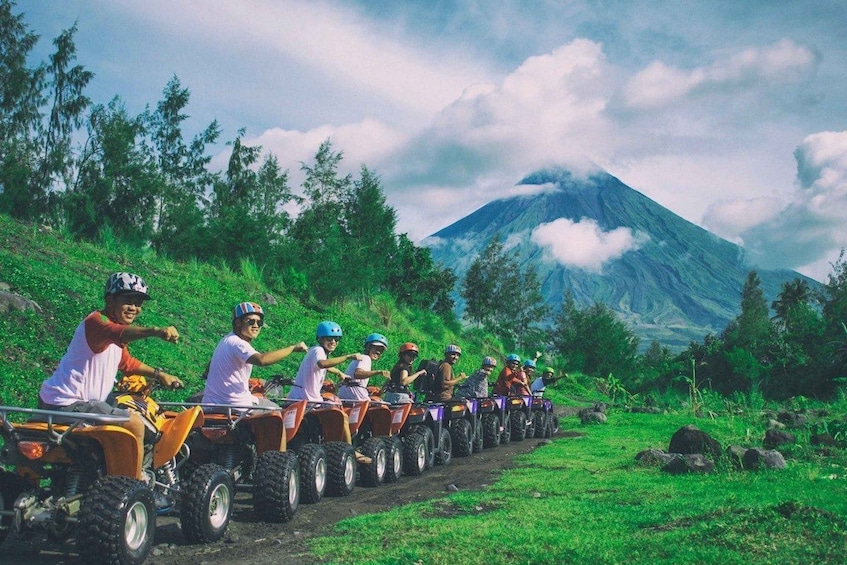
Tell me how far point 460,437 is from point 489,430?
6.47 ft

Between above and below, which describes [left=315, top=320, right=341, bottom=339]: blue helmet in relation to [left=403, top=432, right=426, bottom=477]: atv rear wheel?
above

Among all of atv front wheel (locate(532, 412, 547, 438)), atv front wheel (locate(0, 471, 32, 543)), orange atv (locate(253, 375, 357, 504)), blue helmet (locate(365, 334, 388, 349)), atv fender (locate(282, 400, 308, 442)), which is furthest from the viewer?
atv front wheel (locate(532, 412, 547, 438))

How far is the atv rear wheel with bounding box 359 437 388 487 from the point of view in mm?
10406

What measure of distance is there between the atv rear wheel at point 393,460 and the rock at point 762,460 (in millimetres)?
4635

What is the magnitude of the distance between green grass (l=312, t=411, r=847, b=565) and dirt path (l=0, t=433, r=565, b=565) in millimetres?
346

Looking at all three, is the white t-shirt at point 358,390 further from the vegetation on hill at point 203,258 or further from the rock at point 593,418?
the rock at point 593,418

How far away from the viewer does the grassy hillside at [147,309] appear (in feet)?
47.4

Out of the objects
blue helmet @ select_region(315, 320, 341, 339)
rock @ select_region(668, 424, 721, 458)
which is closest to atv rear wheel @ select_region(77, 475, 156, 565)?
blue helmet @ select_region(315, 320, 341, 339)

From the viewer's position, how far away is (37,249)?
20891mm

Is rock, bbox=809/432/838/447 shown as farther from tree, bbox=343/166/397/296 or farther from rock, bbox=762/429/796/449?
tree, bbox=343/166/397/296

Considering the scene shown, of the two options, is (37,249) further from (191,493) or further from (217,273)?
(191,493)

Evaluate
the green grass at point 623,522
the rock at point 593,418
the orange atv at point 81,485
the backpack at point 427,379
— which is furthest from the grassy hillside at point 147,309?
the green grass at point 623,522

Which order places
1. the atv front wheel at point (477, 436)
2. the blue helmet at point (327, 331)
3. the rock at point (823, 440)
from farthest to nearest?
the atv front wheel at point (477, 436) < the rock at point (823, 440) < the blue helmet at point (327, 331)

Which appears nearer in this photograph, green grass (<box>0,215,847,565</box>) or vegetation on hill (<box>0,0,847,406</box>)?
green grass (<box>0,215,847,565</box>)
